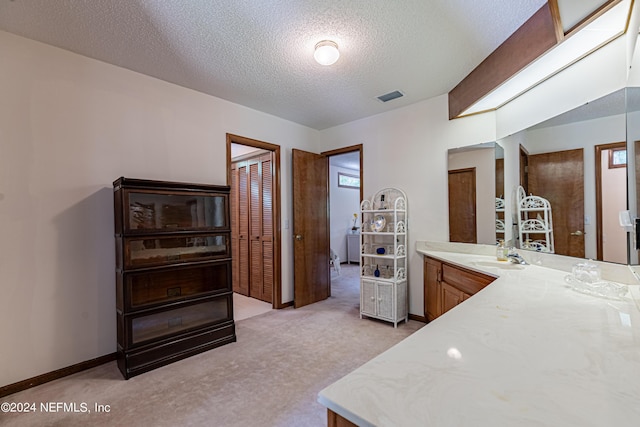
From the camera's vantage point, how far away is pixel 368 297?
337 cm

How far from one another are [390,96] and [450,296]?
2.19 m

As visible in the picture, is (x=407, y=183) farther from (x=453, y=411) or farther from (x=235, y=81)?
(x=453, y=411)

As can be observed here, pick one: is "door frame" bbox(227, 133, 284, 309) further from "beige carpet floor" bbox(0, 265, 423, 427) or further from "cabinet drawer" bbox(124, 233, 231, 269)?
"cabinet drawer" bbox(124, 233, 231, 269)

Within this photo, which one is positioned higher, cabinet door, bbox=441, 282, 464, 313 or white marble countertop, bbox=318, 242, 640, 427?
white marble countertop, bbox=318, 242, 640, 427

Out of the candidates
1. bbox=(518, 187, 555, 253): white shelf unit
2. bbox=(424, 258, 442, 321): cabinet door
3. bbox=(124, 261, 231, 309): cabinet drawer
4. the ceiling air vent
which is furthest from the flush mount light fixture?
bbox=(424, 258, 442, 321): cabinet door

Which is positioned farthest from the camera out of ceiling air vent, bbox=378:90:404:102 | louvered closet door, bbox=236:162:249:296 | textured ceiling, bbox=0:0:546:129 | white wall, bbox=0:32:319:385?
louvered closet door, bbox=236:162:249:296

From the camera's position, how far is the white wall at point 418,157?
3.12m

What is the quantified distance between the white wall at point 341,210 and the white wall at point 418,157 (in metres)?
3.41

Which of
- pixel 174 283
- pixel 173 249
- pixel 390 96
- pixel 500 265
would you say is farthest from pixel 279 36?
pixel 500 265

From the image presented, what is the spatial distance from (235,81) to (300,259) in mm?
2322

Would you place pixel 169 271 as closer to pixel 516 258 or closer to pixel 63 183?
pixel 63 183

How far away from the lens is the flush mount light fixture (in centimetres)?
216

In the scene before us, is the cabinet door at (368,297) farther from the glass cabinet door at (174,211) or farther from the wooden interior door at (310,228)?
the glass cabinet door at (174,211)

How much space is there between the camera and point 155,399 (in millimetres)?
1919
